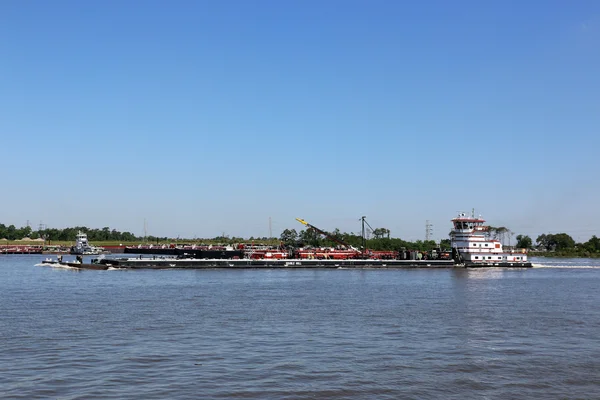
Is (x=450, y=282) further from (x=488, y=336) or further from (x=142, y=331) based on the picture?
(x=142, y=331)

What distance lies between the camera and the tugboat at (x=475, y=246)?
403 ft

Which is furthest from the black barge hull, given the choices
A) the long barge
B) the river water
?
the river water

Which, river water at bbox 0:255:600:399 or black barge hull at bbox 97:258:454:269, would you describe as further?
black barge hull at bbox 97:258:454:269

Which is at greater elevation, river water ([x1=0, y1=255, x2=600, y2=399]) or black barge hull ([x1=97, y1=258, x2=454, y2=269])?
black barge hull ([x1=97, y1=258, x2=454, y2=269])

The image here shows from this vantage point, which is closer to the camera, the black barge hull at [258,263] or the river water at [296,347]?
the river water at [296,347]

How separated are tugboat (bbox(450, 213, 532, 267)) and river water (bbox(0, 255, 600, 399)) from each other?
59841mm

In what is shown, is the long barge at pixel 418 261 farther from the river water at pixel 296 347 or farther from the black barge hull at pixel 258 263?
the river water at pixel 296 347

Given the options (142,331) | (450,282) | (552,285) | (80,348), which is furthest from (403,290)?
(80,348)

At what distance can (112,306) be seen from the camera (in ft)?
172

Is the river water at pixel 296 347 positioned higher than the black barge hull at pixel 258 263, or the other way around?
the black barge hull at pixel 258 263

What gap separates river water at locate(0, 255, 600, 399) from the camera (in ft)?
80.6

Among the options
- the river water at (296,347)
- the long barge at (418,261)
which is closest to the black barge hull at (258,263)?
the long barge at (418,261)

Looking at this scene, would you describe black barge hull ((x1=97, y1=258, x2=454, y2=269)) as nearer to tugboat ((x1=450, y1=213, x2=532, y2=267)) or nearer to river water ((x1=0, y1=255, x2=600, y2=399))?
tugboat ((x1=450, y1=213, x2=532, y2=267))

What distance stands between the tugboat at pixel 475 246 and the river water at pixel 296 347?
196ft
